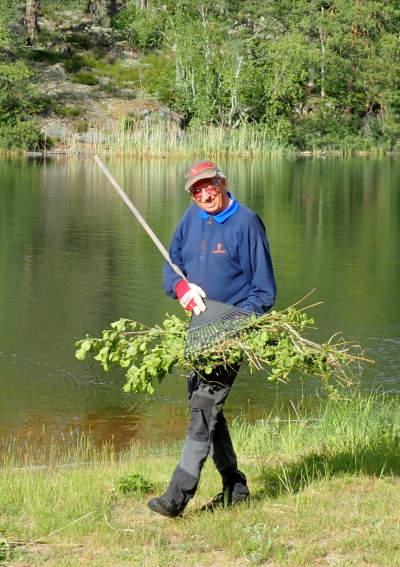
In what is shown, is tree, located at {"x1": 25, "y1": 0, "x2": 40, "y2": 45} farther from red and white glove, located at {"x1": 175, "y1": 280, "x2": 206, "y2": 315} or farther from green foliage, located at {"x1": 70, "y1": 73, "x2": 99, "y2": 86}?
red and white glove, located at {"x1": 175, "y1": 280, "x2": 206, "y2": 315}

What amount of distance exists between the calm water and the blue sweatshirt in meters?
3.19

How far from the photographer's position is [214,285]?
4520 millimetres

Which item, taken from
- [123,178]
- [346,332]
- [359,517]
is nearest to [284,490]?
[359,517]

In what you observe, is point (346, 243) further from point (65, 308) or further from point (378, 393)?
point (378, 393)

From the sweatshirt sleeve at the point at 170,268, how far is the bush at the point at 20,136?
139 ft

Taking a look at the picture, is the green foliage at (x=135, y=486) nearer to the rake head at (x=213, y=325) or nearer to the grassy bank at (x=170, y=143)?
the rake head at (x=213, y=325)

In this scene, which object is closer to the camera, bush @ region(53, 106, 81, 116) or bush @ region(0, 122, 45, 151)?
bush @ region(0, 122, 45, 151)

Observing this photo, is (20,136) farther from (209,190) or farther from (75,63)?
(209,190)

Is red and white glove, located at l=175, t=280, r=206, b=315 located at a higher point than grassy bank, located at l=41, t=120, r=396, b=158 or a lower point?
lower

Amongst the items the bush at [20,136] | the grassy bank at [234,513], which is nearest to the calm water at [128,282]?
the grassy bank at [234,513]

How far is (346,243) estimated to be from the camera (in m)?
18.5

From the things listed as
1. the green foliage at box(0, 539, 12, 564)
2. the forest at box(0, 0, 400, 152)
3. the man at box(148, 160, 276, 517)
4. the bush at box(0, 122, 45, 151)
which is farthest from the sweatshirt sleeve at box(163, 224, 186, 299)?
the forest at box(0, 0, 400, 152)

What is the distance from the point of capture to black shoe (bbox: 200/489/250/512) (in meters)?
4.53

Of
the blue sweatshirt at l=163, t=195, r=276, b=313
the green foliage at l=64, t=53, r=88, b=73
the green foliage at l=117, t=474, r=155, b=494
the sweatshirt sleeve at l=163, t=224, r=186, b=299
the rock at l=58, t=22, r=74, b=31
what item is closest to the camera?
the blue sweatshirt at l=163, t=195, r=276, b=313
